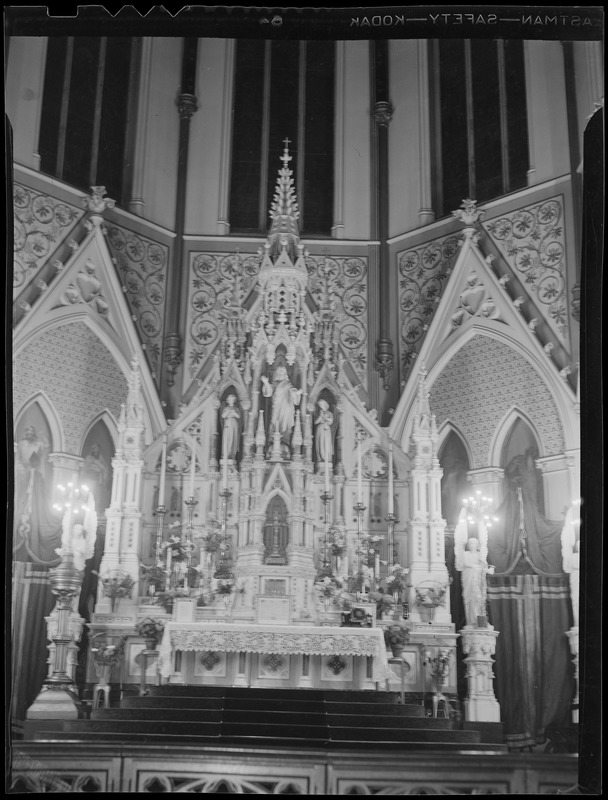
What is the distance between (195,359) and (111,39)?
4456 mm

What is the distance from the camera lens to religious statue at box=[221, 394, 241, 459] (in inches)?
510

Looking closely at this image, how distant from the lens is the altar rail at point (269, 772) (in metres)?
9.15

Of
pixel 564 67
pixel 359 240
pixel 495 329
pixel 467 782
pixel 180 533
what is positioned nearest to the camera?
pixel 467 782

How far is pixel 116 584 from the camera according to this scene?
39.4 feet

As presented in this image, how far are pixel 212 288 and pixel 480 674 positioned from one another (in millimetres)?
6482

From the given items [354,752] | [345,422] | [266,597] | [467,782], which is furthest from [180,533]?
[467,782]

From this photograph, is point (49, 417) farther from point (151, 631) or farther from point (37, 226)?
point (151, 631)

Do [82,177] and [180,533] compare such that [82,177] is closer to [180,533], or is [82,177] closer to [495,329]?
[180,533]

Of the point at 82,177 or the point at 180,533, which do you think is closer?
the point at 180,533

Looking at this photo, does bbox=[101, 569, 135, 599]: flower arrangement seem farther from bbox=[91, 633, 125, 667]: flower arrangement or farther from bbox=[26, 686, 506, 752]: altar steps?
bbox=[26, 686, 506, 752]: altar steps

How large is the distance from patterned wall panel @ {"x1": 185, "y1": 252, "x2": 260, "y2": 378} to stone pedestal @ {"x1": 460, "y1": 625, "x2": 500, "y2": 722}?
5410mm

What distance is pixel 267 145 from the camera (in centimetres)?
1415

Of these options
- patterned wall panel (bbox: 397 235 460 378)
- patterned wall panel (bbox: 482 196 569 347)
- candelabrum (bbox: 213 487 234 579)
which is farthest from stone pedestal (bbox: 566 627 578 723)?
patterned wall panel (bbox: 397 235 460 378)

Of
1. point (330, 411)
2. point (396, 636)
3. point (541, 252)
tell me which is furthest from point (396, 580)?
point (541, 252)
